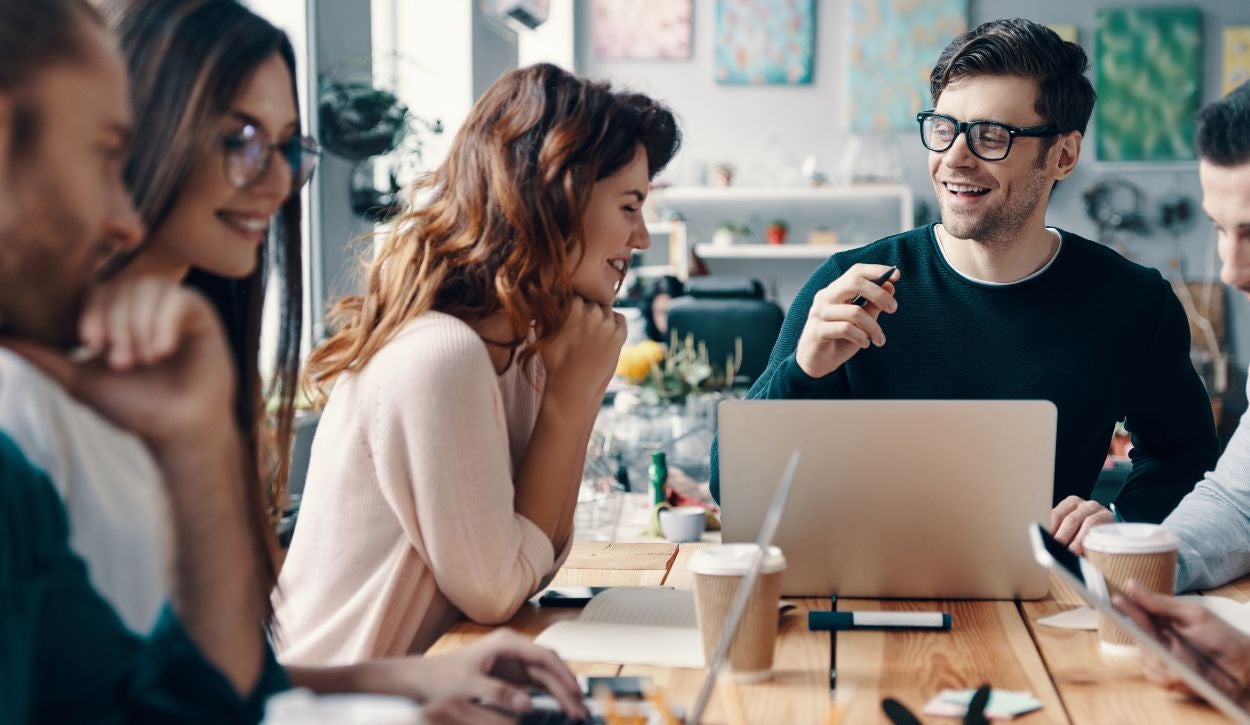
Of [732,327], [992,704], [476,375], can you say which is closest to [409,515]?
[476,375]

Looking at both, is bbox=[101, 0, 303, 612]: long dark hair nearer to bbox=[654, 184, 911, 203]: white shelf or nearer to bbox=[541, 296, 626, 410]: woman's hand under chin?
bbox=[541, 296, 626, 410]: woman's hand under chin

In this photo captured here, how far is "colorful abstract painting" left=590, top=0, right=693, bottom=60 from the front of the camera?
702 cm

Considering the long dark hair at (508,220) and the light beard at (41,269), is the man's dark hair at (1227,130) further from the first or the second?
the light beard at (41,269)

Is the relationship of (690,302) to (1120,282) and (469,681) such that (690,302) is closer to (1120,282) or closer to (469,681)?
(1120,282)

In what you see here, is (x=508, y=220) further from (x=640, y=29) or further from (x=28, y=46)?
(x=640, y=29)

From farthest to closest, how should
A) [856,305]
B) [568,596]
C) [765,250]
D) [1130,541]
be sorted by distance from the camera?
1. [765,250]
2. [856,305]
3. [568,596]
4. [1130,541]

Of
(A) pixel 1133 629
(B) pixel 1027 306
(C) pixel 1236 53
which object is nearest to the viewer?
(A) pixel 1133 629

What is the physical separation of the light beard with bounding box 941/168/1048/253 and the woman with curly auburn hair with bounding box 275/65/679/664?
0.48 metres

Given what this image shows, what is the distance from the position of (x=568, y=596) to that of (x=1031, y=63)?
1046mm

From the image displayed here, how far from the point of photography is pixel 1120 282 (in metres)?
1.91

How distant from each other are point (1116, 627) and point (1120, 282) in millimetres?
927

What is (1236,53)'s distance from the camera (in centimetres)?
658

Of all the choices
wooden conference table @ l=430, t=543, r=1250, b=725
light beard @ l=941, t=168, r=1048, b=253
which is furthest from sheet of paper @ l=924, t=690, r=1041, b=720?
light beard @ l=941, t=168, r=1048, b=253

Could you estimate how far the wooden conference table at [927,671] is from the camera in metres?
0.99
